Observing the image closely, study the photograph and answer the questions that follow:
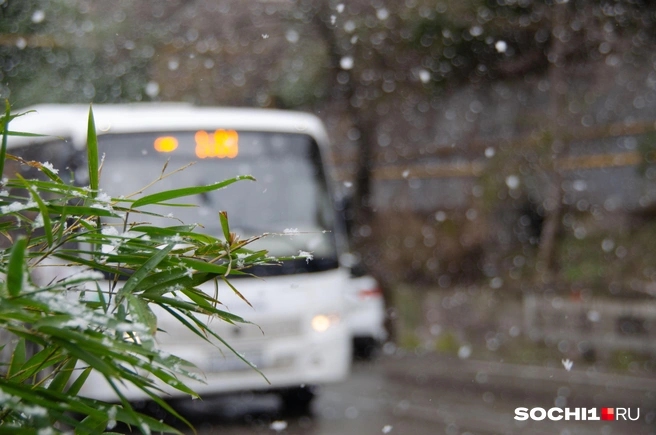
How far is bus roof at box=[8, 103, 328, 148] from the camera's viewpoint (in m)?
6.51

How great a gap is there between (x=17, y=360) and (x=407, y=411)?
19.7 ft

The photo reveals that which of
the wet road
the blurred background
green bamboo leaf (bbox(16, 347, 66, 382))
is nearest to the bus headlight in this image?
the wet road

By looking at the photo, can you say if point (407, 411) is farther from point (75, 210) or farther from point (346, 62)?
point (346, 62)

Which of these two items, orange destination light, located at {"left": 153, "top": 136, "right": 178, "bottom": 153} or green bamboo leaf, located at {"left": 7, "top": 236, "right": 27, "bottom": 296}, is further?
orange destination light, located at {"left": 153, "top": 136, "right": 178, "bottom": 153}

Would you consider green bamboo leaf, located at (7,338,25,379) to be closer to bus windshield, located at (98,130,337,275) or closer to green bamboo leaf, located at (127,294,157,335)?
green bamboo leaf, located at (127,294,157,335)

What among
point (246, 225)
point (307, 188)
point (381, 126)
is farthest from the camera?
point (381, 126)

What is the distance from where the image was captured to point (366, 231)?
13.8 metres

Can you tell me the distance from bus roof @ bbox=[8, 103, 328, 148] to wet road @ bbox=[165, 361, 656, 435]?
2578 mm

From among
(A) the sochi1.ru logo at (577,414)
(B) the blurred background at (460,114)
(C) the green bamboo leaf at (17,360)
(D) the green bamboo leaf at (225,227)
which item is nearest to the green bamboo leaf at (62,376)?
(C) the green bamboo leaf at (17,360)

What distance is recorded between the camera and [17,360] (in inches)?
77.9

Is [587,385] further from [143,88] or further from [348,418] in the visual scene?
[143,88]

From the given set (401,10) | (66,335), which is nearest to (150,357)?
(66,335)

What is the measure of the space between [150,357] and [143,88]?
42.6ft

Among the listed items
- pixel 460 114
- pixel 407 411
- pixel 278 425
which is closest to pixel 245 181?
pixel 278 425
